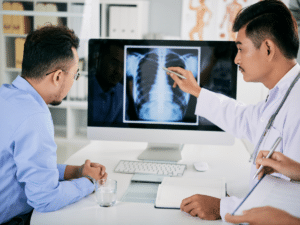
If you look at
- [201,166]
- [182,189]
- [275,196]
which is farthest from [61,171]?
[275,196]

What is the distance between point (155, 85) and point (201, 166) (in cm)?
41

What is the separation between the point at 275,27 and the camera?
107 centimetres

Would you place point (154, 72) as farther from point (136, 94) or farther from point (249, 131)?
point (249, 131)

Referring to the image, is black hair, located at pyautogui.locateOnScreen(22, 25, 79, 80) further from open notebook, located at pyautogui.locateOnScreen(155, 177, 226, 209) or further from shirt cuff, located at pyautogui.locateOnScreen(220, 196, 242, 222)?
shirt cuff, located at pyautogui.locateOnScreen(220, 196, 242, 222)

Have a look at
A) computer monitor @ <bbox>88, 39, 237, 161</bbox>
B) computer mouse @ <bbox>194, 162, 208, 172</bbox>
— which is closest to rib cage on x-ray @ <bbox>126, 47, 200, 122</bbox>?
computer monitor @ <bbox>88, 39, 237, 161</bbox>

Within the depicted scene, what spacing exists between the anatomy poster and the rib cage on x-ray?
10.4 ft

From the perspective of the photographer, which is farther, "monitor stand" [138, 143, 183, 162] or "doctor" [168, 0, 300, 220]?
"monitor stand" [138, 143, 183, 162]

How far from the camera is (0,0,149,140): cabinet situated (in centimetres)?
382

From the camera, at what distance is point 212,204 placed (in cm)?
90

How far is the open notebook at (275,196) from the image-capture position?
72cm

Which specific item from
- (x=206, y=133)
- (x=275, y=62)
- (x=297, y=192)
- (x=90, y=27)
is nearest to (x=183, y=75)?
(x=206, y=133)

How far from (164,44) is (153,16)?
3.56 meters

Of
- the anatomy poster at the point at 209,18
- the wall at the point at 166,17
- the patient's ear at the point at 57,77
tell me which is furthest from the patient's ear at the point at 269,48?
the wall at the point at 166,17

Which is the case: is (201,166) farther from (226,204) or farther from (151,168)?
(226,204)
